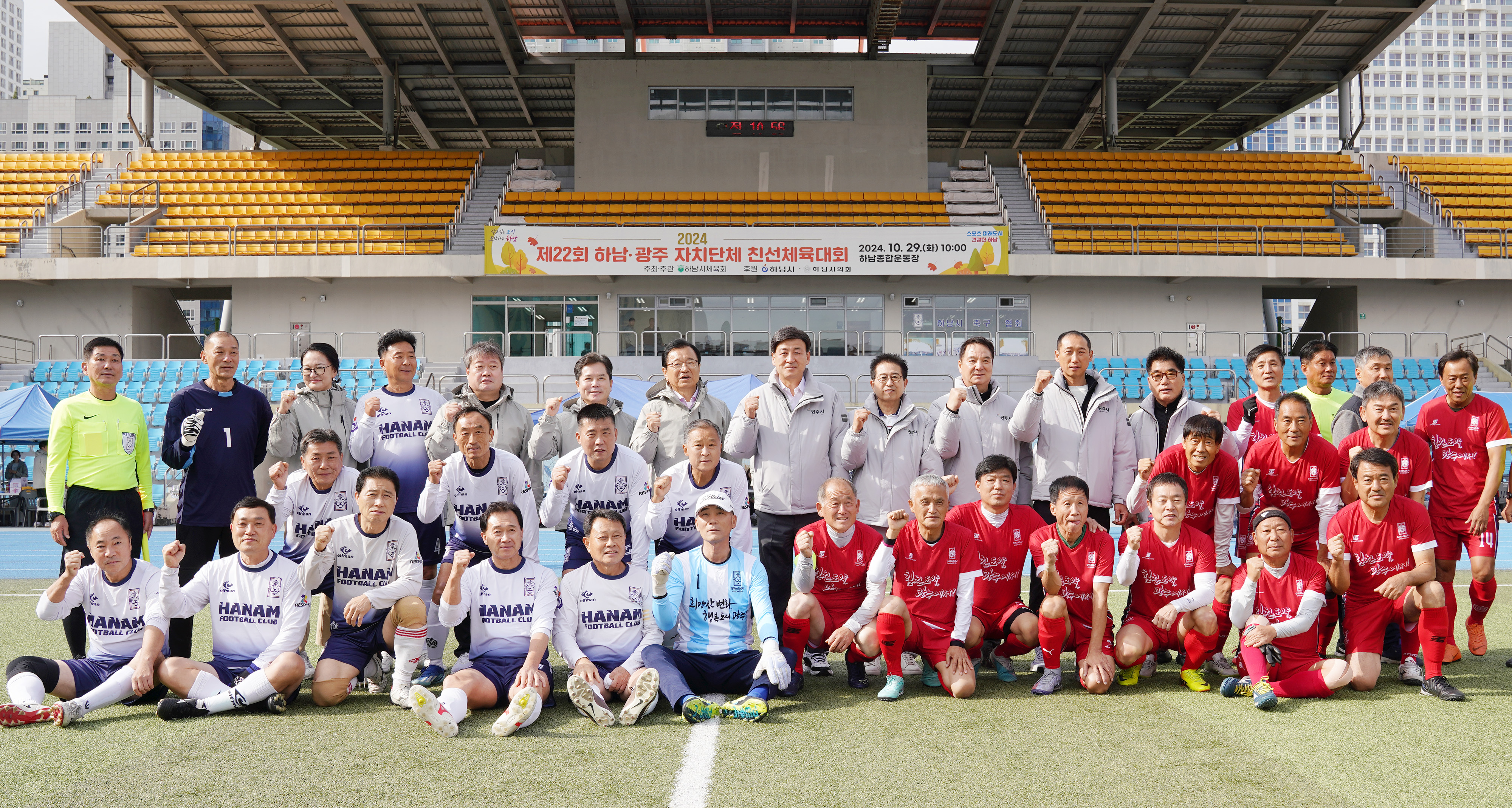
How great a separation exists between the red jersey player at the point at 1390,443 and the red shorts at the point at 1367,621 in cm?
72

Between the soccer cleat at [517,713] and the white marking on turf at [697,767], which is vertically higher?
the soccer cleat at [517,713]

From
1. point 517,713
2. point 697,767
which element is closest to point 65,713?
point 517,713

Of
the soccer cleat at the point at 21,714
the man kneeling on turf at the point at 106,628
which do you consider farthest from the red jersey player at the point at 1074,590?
the soccer cleat at the point at 21,714

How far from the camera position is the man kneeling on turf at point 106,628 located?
195 inches

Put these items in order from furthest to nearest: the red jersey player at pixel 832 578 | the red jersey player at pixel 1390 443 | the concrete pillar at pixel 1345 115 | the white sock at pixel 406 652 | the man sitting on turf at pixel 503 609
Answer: the concrete pillar at pixel 1345 115
the red jersey player at pixel 1390 443
the red jersey player at pixel 832 578
the white sock at pixel 406 652
the man sitting on turf at pixel 503 609

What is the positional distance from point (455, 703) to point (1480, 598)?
20.2ft

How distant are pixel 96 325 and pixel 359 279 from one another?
668cm

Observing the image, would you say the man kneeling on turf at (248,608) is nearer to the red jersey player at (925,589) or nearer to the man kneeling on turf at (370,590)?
the man kneeling on turf at (370,590)

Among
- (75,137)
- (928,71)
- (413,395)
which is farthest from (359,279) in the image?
(75,137)

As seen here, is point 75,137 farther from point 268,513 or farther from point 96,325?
point 268,513

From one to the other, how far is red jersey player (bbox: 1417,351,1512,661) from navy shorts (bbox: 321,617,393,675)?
6304 millimetres

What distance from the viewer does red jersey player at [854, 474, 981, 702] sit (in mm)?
5430

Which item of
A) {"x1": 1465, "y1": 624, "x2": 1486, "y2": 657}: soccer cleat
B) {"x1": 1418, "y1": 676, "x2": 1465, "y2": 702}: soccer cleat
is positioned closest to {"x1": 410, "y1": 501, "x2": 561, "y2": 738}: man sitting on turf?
{"x1": 1418, "y1": 676, "x2": 1465, "y2": 702}: soccer cleat

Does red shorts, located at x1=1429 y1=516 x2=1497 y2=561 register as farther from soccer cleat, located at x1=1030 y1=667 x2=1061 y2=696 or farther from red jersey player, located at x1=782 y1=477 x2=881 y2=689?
red jersey player, located at x1=782 y1=477 x2=881 y2=689
